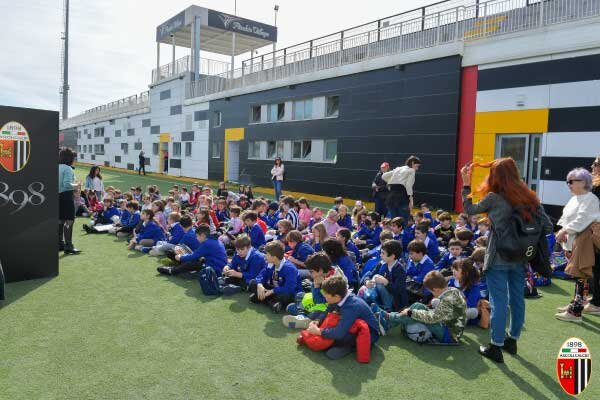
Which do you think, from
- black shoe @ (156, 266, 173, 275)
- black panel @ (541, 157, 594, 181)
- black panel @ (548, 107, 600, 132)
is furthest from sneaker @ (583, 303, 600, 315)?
black panel @ (548, 107, 600, 132)

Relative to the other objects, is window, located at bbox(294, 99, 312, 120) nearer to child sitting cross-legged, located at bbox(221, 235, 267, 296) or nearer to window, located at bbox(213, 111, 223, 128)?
window, located at bbox(213, 111, 223, 128)

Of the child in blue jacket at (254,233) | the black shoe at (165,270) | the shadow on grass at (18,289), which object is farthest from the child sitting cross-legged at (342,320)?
the child in blue jacket at (254,233)

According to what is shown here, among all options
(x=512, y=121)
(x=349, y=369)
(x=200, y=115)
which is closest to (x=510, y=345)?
(x=349, y=369)

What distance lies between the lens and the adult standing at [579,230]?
16.6 feet

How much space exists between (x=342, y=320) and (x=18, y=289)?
4598 mm

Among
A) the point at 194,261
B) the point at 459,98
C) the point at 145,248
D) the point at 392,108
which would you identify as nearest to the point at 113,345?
the point at 194,261

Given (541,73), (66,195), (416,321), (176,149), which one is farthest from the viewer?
(176,149)

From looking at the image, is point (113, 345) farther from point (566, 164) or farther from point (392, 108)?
point (392, 108)

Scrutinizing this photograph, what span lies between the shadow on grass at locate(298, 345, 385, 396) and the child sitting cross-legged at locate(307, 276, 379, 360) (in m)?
0.08

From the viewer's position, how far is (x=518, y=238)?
387cm

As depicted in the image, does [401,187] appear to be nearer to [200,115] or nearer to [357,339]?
[357,339]

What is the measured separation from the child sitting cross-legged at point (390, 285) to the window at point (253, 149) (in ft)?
64.2

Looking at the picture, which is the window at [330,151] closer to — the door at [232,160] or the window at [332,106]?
the window at [332,106]

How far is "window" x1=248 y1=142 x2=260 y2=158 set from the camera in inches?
960
